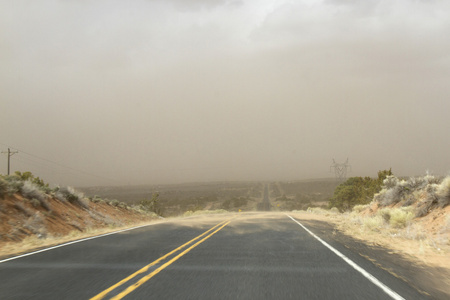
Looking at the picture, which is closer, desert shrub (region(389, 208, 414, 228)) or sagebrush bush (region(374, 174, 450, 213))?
sagebrush bush (region(374, 174, 450, 213))

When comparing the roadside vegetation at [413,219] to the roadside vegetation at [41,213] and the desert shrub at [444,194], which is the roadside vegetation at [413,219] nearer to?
the desert shrub at [444,194]

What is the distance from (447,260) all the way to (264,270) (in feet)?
17.6

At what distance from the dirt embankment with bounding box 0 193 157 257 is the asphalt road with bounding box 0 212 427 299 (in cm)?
367

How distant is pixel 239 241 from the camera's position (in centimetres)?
1161

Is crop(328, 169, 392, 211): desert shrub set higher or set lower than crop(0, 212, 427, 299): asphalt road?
lower

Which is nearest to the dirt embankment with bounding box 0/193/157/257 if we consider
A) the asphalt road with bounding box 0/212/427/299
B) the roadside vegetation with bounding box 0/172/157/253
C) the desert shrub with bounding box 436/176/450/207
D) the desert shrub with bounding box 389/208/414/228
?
the roadside vegetation with bounding box 0/172/157/253

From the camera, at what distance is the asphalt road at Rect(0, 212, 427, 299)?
5.38 metres

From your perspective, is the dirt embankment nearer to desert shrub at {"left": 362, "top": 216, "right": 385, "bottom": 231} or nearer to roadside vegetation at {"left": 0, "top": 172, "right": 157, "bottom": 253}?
roadside vegetation at {"left": 0, "top": 172, "right": 157, "bottom": 253}

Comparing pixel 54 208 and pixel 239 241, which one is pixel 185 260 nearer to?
pixel 239 241

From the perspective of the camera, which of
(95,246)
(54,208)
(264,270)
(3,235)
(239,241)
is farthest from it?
(54,208)

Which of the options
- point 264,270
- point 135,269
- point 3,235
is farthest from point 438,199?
point 3,235

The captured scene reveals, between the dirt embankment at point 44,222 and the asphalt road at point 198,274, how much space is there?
145 inches

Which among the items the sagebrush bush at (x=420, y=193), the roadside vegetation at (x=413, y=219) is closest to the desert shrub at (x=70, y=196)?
the roadside vegetation at (x=413, y=219)

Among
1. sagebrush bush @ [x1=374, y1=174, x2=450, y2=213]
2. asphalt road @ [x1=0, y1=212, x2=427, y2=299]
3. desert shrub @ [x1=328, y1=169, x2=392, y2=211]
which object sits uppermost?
sagebrush bush @ [x1=374, y1=174, x2=450, y2=213]
